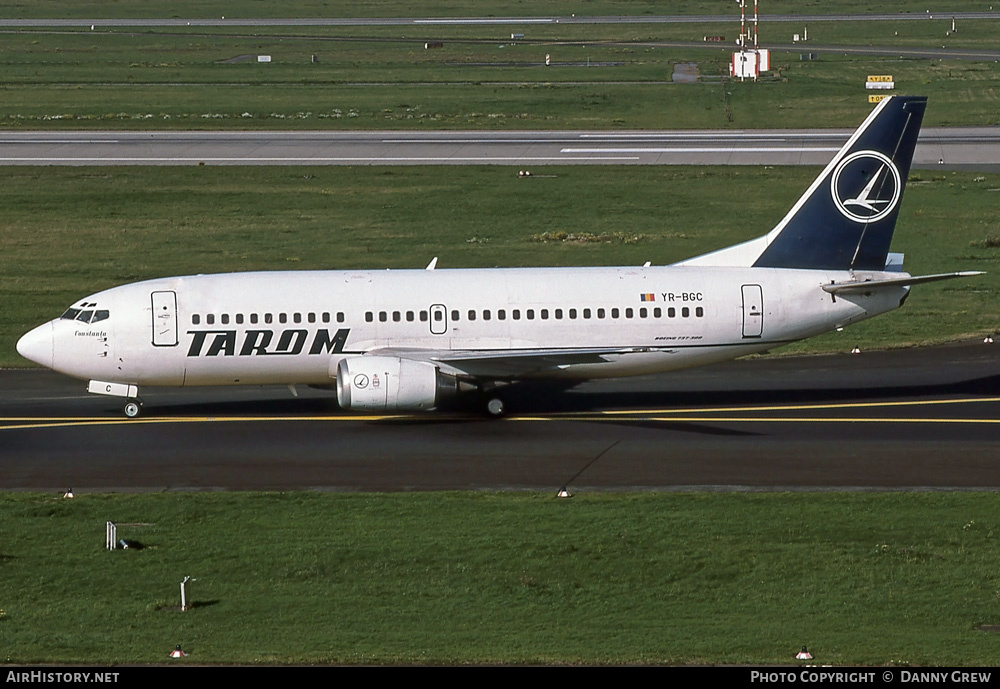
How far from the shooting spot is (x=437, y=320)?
4088 centimetres

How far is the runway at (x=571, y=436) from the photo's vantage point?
3534 centimetres

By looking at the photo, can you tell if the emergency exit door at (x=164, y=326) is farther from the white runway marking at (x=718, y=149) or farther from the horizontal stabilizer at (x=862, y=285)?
the white runway marking at (x=718, y=149)

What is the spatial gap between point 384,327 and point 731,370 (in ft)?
43.5

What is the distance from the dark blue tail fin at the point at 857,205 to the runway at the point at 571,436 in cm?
431

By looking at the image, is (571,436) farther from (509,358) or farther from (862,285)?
(862,285)

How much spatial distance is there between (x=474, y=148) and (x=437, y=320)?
5566 cm

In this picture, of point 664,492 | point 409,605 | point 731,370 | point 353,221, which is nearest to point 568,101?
point 353,221

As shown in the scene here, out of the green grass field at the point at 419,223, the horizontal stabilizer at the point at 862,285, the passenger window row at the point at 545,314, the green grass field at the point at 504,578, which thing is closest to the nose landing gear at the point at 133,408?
the passenger window row at the point at 545,314

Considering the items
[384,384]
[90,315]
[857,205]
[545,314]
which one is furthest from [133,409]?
[857,205]

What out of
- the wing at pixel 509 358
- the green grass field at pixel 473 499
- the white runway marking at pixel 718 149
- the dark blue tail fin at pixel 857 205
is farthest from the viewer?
the white runway marking at pixel 718 149

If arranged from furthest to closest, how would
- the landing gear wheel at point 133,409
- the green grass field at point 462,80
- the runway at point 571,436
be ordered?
the green grass field at point 462,80
the landing gear wheel at point 133,409
the runway at point 571,436

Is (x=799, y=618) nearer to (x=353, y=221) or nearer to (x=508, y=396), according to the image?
(x=508, y=396)

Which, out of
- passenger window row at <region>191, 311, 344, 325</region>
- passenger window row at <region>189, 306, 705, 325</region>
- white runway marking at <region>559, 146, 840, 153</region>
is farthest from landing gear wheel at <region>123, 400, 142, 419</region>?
white runway marking at <region>559, 146, 840, 153</region>

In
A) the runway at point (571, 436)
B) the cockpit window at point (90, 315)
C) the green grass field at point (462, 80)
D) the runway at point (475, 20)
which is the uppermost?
the runway at point (475, 20)
